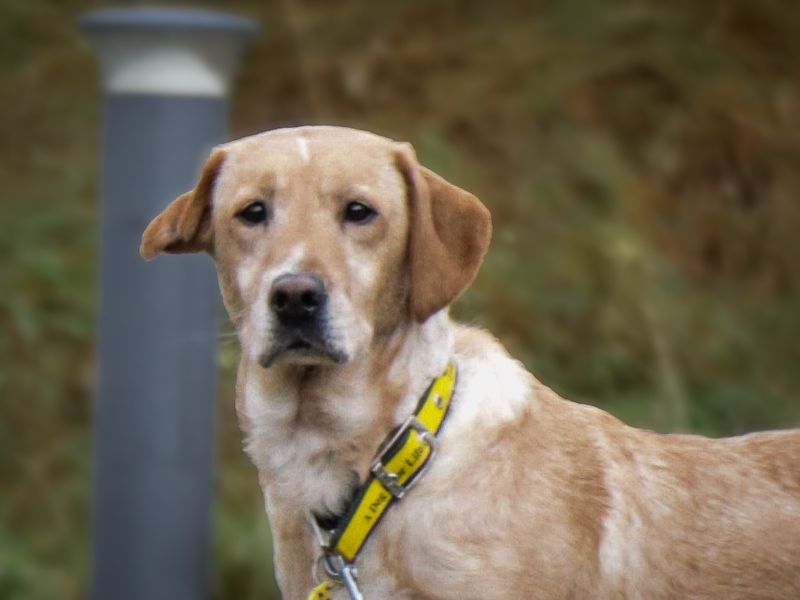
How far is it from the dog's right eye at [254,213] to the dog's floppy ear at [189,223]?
18 centimetres

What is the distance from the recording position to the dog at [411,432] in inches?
130

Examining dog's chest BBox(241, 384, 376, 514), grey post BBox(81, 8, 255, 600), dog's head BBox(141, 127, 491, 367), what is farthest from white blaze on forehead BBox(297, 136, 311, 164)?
grey post BBox(81, 8, 255, 600)

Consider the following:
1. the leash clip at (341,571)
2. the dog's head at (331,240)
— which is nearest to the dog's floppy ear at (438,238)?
the dog's head at (331,240)

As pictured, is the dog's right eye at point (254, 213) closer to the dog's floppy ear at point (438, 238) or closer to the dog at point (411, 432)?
the dog at point (411, 432)

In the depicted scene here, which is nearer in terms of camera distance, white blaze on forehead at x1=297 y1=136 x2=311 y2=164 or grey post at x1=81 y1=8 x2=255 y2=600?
white blaze on forehead at x1=297 y1=136 x2=311 y2=164

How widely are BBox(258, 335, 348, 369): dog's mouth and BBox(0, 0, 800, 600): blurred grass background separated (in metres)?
3.46

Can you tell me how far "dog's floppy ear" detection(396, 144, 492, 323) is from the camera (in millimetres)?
3387

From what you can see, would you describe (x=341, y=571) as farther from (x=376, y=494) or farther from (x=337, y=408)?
(x=337, y=408)

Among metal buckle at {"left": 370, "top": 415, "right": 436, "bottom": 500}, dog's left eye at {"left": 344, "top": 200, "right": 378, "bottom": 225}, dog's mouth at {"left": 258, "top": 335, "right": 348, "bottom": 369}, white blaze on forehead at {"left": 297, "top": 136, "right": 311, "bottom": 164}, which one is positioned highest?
white blaze on forehead at {"left": 297, "top": 136, "right": 311, "bottom": 164}

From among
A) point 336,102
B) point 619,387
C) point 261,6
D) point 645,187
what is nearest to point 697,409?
point 619,387

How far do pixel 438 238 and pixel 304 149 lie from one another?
1.18ft

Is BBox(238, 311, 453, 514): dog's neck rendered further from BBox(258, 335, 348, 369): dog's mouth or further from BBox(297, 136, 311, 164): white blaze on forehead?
BBox(297, 136, 311, 164): white blaze on forehead

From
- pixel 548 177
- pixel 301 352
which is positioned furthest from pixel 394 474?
pixel 548 177

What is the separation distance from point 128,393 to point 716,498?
2.53 metres
